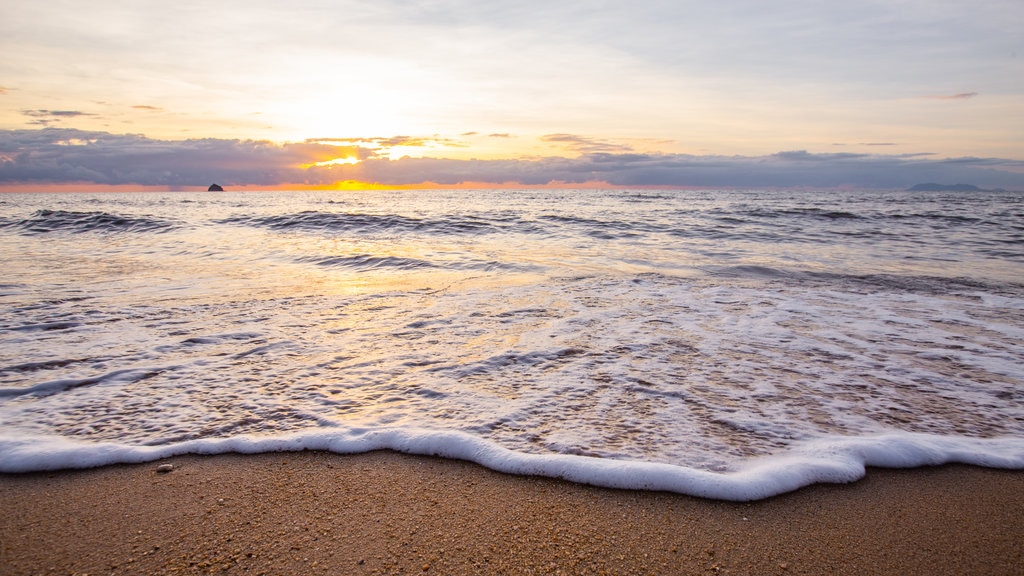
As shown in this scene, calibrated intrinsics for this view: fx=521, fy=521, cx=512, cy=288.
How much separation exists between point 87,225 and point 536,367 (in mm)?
20662

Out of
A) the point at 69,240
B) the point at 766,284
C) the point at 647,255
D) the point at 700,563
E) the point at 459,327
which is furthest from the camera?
the point at 69,240

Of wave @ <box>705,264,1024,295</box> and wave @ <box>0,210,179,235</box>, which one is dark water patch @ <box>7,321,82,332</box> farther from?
wave @ <box>0,210,179,235</box>

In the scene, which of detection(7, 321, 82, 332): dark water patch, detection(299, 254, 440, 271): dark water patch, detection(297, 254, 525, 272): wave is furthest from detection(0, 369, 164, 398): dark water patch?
detection(299, 254, 440, 271): dark water patch

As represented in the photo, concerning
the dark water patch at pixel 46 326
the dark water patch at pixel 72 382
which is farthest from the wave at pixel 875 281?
the dark water patch at pixel 46 326

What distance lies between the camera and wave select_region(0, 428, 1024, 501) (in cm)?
232

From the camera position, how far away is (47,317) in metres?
5.05

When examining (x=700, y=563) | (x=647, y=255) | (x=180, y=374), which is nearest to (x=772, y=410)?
(x=700, y=563)

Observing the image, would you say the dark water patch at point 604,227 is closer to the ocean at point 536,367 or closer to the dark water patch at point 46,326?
the ocean at point 536,367

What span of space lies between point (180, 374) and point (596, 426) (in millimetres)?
2837

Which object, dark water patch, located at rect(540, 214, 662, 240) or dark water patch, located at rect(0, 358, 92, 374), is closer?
dark water patch, located at rect(0, 358, 92, 374)

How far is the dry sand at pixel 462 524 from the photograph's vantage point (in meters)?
1.82

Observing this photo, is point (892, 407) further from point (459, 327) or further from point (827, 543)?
point (459, 327)

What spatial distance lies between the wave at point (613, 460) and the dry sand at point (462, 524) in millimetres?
60

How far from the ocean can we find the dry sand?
0.14m
